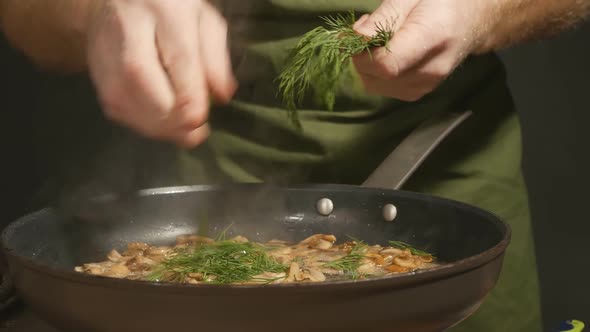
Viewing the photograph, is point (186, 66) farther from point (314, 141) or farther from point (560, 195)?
point (560, 195)

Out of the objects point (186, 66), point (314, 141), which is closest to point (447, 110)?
point (314, 141)

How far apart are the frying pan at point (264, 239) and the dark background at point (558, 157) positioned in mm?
1272

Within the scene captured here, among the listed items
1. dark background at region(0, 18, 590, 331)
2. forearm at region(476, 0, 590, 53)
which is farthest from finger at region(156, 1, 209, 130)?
dark background at region(0, 18, 590, 331)

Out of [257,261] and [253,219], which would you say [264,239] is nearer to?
[253,219]

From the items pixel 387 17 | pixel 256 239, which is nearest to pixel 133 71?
pixel 387 17

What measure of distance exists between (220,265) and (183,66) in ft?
1.08

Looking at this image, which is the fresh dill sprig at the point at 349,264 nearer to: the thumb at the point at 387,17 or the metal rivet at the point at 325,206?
the metal rivet at the point at 325,206

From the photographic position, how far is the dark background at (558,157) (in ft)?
8.13

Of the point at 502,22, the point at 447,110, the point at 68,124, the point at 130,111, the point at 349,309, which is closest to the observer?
the point at 349,309

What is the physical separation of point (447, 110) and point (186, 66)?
0.80 meters

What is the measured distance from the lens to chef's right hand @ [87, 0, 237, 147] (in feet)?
2.62

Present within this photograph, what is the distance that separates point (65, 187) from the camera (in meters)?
2.05

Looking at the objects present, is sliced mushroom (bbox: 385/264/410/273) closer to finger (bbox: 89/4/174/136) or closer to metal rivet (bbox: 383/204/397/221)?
metal rivet (bbox: 383/204/397/221)

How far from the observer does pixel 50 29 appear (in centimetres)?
122
